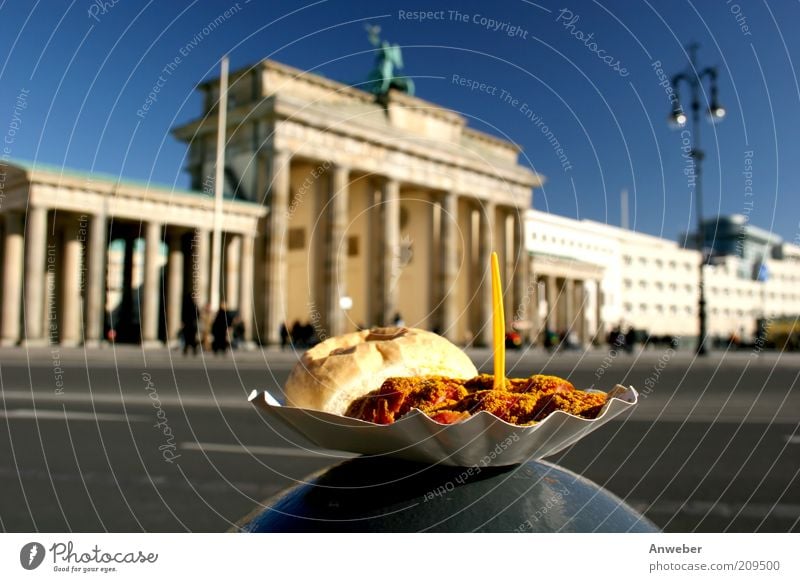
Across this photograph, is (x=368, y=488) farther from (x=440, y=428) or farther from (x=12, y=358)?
(x=12, y=358)

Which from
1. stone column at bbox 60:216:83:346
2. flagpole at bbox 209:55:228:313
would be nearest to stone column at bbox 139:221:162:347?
stone column at bbox 60:216:83:346

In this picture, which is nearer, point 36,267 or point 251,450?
point 251,450

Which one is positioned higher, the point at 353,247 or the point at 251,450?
the point at 353,247

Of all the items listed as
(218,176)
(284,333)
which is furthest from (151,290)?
(218,176)

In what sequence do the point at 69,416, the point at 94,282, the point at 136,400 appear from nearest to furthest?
1. the point at 69,416
2. the point at 136,400
3. the point at 94,282

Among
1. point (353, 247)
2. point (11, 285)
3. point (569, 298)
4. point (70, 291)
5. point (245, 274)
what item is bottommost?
point (569, 298)

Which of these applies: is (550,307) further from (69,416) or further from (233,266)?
(233,266)

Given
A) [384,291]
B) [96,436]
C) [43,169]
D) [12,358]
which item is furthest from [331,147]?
[96,436]

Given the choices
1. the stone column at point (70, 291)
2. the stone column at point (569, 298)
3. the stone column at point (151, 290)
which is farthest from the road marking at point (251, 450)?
the stone column at point (70, 291)
